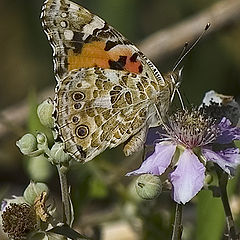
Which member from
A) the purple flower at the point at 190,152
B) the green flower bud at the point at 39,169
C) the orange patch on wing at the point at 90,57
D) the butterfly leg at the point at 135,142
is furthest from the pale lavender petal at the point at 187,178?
the green flower bud at the point at 39,169

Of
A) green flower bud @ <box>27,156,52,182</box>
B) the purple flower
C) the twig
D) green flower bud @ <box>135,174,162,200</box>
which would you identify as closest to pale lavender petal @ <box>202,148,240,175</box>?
the purple flower

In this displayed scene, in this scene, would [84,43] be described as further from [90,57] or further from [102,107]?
[102,107]

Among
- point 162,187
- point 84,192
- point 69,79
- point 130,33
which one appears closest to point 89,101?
point 69,79

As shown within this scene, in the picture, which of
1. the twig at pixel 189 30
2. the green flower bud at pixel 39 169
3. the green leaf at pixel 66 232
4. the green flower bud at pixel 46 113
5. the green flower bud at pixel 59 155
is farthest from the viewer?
the twig at pixel 189 30

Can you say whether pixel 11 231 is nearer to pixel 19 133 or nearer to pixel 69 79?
pixel 69 79

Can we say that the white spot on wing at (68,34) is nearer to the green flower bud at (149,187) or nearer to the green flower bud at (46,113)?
the green flower bud at (46,113)
